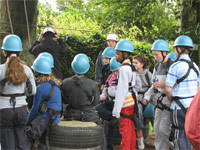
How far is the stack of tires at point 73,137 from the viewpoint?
4797 mm

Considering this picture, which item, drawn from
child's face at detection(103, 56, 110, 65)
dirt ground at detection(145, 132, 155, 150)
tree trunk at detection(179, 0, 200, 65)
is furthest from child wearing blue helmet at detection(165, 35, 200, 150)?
tree trunk at detection(179, 0, 200, 65)

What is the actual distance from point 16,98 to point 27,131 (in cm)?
50

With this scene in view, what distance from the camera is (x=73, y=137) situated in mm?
4797

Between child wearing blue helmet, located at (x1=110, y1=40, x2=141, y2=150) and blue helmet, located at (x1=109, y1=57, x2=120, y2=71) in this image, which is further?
blue helmet, located at (x1=109, y1=57, x2=120, y2=71)

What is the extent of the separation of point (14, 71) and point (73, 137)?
123cm

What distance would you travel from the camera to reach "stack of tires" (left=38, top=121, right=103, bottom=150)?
480 cm

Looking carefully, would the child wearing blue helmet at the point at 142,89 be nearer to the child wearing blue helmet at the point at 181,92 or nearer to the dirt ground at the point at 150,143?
the dirt ground at the point at 150,143

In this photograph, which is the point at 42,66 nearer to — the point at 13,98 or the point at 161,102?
the point at 13,98

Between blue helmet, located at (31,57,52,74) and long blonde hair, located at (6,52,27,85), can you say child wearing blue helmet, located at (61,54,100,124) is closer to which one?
blue helmet, located at (31,57,52,74)

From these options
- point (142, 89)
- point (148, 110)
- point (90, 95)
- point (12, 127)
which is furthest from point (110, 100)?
point (12, 127)

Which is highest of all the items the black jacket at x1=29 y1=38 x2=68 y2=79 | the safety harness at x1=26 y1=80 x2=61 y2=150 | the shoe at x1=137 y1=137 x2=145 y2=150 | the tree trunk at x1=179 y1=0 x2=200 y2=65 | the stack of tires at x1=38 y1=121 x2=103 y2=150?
the tree trunk at x1=179 y1=0 x2=200 y2=65

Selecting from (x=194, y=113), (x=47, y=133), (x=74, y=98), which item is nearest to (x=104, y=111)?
(x=74, y=98)

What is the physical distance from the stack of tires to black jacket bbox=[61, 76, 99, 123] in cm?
33

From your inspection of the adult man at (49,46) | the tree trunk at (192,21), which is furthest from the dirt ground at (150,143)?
the tree trunk at (192,21)
